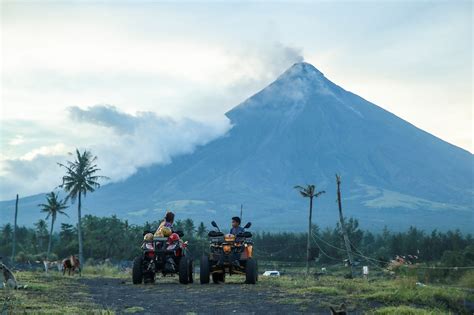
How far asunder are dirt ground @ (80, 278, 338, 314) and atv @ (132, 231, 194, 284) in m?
1.17

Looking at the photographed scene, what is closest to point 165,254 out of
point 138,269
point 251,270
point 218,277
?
point 138,269

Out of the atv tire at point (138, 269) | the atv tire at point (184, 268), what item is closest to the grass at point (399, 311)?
the atv tire at point (184, 268)

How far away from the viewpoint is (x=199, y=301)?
15664 mm

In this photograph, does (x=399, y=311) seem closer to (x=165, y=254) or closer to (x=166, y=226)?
(x=165, y=254)

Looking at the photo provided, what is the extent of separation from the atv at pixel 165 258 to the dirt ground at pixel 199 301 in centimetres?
117

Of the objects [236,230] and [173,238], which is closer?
[173,238]

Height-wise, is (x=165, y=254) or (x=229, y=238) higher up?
(x=229, y=238)

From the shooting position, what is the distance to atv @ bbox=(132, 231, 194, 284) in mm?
20891

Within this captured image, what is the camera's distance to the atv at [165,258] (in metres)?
20.9

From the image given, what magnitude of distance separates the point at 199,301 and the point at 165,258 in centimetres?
558

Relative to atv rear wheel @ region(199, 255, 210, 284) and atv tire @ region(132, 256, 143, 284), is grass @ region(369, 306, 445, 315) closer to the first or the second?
atv rear wheel @ region(199, 255, 210, 284)

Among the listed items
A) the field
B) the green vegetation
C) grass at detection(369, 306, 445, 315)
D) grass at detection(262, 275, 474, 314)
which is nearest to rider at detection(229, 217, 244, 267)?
the field

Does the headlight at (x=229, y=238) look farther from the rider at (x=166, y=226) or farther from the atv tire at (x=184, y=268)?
the rider at (x=166, y=226)

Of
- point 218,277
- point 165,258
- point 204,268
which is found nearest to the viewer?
point 165,258
